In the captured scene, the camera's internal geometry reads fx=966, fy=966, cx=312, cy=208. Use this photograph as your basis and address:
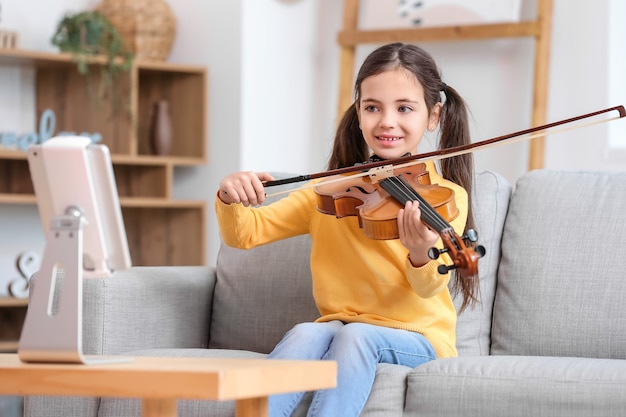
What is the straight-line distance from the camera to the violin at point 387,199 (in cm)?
162

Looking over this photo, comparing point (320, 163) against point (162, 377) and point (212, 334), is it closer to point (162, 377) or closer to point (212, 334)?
point (212, 334)

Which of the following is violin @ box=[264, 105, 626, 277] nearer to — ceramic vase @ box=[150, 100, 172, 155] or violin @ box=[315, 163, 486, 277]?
violin @ box=[315, 163, 486, 277]

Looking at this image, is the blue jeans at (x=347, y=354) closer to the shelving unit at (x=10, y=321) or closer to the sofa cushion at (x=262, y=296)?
the sofa cushion at (x=262, y=296)

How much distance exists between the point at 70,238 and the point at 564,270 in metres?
1.16

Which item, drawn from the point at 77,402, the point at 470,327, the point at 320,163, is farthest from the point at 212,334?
the point at 320,163

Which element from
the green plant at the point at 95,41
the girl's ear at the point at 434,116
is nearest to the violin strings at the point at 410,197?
the girl's ear at the point at 434,116

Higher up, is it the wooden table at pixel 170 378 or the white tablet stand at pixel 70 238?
the white tablet stand at pixel 70 238

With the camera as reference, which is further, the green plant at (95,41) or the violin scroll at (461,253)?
the green plant at (95,41)

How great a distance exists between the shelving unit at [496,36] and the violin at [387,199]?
1641mm

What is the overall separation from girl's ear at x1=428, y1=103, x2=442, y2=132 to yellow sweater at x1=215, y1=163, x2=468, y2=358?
10cm

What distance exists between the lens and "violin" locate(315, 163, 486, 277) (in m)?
1.62

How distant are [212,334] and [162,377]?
107 cm

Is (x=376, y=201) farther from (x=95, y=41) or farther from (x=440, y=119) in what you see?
(x=95, y=41)

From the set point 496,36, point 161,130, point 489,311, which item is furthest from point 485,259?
point 161,130
